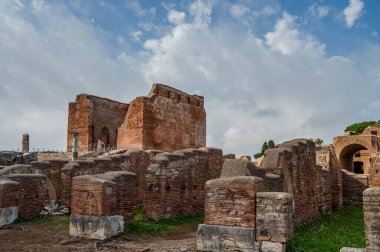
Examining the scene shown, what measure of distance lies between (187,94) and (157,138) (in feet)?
16.1

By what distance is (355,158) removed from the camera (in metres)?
38.2

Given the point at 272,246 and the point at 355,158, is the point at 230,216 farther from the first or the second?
the point at 355,158

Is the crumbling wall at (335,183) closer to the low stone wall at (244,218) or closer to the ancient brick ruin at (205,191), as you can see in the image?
the ancient brick ruin at (205,191)

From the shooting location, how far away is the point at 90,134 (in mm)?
28766

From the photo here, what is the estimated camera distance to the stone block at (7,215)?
33.4ft

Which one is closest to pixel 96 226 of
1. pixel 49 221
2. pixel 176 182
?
pixel 49 221

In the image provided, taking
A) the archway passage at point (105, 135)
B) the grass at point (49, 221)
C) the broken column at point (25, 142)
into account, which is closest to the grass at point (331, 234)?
the grass at point (49, 221)

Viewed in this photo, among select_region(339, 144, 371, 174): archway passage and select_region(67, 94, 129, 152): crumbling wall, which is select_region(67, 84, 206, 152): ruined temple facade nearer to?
select_region(67, 94, 129, 152): crumbling wall

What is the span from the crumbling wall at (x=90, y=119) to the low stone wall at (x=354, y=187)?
60.6 ft

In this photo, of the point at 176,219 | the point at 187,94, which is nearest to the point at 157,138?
the point at 187,94

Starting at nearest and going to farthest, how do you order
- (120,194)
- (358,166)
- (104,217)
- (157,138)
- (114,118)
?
(104,217)
(120,194)
(157,138)
(114,118)
(358,166)

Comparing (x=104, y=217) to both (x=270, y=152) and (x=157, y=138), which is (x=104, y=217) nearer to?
(x=270, y=152)

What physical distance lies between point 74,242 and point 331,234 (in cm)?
586

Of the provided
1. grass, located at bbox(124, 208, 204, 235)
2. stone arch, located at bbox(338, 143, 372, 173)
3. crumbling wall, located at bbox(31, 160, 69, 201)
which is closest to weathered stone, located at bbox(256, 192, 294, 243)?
grass, located at bbox(124, 208, 204, 235)
